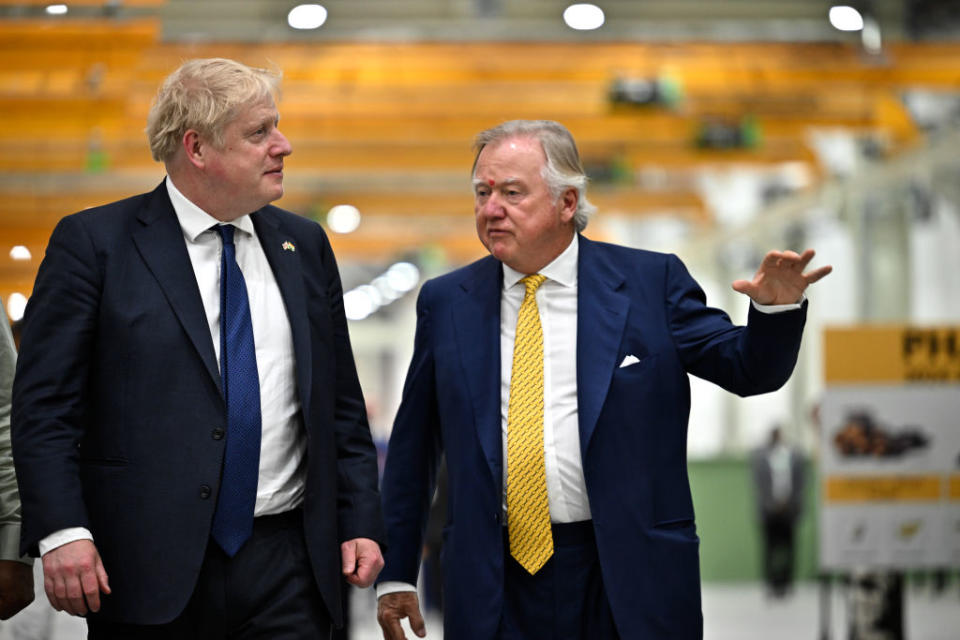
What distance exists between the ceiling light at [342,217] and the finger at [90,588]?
952cm

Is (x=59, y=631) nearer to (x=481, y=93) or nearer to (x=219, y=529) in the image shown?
(x=219, y=529)

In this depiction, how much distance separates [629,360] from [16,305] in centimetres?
179

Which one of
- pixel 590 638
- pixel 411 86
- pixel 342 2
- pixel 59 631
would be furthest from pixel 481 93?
pixel 590 638

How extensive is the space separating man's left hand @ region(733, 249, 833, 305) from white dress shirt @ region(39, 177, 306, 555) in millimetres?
852

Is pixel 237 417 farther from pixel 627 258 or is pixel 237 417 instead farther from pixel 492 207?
pixel 627 258

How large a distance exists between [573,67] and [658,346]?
6.30 m

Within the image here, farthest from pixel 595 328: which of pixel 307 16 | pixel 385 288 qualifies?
pixel 385 288

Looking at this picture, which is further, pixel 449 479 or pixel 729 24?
pixel 729 24

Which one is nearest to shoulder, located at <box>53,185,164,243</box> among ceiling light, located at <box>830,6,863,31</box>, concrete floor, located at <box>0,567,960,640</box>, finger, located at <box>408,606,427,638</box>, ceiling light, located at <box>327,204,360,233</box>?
finger, located at <box>408,606,427,638</box>

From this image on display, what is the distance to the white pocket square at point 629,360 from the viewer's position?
276 centimetres

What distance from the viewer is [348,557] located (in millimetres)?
2617

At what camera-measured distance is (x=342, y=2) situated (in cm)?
783

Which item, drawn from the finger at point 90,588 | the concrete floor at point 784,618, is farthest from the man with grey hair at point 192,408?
the concrete floor at point 784,618

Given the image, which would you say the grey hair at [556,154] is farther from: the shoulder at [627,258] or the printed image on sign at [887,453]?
the printed image on sign at [887,453]
